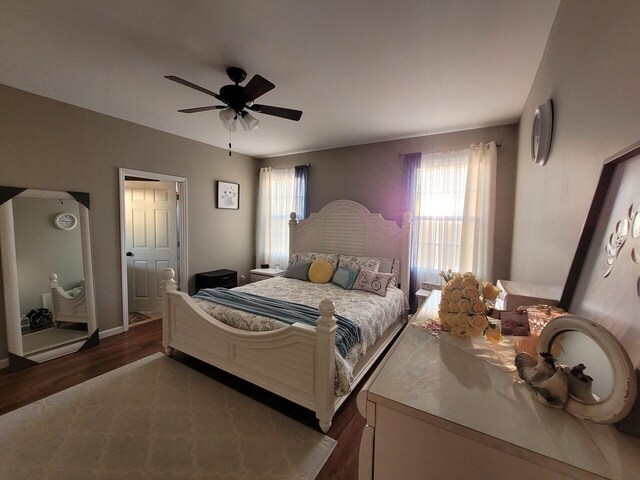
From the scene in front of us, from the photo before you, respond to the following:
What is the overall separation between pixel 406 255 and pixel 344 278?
2.87 ft

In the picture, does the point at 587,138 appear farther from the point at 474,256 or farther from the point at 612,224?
the point at 474,256

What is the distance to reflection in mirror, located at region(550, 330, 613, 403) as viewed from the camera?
627 millimetres

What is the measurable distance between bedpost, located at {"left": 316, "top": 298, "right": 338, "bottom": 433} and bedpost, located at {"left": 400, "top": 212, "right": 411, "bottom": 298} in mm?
1931

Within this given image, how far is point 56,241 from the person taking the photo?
111 inches

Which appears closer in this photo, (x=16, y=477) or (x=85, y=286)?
(x=16, y=477)

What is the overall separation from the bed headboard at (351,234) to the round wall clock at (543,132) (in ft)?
5.39

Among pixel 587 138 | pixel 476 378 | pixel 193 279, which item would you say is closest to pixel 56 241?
pixel 193 279

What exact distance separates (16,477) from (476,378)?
7.98 ft

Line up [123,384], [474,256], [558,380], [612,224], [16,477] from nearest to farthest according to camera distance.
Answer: [558,380]
[612,224]
[16,477]
[123,384]
[474,256]

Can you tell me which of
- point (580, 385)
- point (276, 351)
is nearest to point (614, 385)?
point (580, 385)

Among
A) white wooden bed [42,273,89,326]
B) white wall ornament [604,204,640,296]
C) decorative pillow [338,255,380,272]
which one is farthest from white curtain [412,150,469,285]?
white wooden bed [42,273,89,326]

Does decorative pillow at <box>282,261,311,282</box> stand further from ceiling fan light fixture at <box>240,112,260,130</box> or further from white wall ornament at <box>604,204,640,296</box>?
white wall ornament at <box>604,204,640,296</box>

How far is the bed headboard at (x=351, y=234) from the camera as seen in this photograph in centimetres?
346

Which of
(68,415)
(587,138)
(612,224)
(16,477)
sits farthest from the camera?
(68,415)
